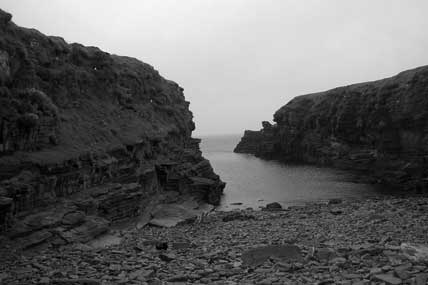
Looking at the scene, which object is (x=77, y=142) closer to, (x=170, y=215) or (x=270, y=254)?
(x=170, y=215)

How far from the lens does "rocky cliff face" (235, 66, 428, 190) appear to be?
79.1 meters

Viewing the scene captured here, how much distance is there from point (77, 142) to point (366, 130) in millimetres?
84148

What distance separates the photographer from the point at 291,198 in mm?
54938

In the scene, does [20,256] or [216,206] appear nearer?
[20,256]

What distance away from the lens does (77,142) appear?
33750 mm

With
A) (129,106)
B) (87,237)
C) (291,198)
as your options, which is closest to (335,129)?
(291,198)

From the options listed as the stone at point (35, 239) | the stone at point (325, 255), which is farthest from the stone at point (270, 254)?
the stone at point (35, 239)

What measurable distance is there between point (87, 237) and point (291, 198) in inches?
1376

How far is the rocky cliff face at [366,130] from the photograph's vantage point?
79.1 m

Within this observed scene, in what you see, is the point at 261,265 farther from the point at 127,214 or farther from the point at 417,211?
the point at 417,211

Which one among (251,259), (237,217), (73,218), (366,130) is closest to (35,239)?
(73,218)

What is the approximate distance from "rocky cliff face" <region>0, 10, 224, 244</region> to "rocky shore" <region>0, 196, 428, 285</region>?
11.6ft

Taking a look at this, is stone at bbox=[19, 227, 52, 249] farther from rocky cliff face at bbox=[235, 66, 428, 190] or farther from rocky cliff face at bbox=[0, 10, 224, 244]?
rocky cliff face at bbox=[235, 66, 428, 190]

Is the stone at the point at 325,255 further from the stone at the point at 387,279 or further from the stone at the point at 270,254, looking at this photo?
the stone at the point at 387,279
